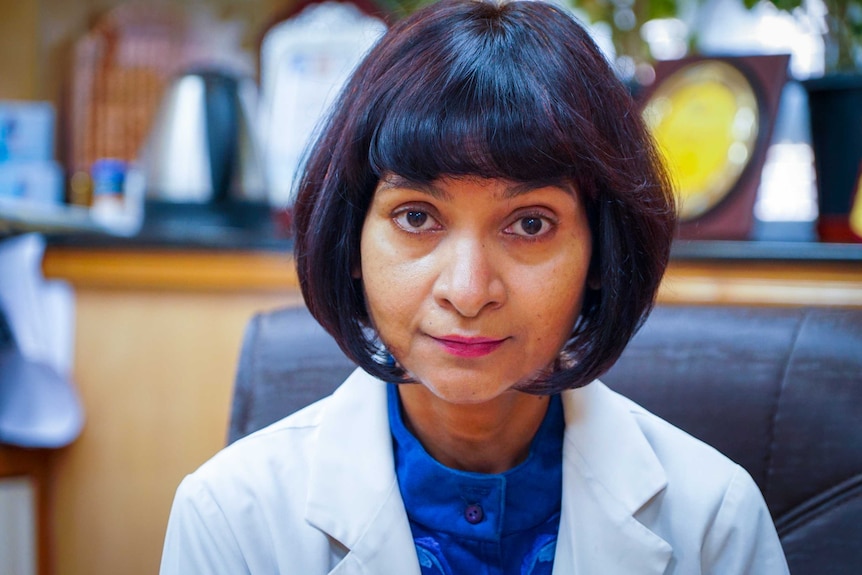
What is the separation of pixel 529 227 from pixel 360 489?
33cm

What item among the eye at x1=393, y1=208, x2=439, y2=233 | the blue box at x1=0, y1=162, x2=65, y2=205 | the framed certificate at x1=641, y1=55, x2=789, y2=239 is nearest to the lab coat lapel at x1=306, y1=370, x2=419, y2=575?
the eye at x1=393, y1=208, x2=439, y2=233

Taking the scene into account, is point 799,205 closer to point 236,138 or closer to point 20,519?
point 236,138

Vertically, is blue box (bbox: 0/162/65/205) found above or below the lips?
below

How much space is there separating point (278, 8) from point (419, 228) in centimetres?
148

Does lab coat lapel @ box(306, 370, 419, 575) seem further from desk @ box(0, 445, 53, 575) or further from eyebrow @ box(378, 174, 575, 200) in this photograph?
desk @ box(0, 445, 53, 575)

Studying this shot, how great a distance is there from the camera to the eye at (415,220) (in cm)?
89

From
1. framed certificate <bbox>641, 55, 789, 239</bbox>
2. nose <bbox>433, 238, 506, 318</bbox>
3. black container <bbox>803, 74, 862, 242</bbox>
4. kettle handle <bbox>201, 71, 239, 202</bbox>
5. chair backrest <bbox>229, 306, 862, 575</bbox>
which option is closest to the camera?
nose <bbox>433, 238, 506, 318</bbox>

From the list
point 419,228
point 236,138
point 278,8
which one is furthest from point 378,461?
point 278,8

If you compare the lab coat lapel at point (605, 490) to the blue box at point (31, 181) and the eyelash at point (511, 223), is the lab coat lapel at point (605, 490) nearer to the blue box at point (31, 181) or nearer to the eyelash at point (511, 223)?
the eyelash at point (511, 223)

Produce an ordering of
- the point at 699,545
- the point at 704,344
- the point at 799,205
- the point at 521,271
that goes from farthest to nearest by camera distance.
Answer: the point at 799,205
the point at 704,344
the point at 699,545
the point at 521,271

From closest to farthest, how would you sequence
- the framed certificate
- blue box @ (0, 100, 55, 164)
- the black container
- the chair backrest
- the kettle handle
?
the chair backrest → the black container → the framed certificate → the kettle handle → blue box @ (0, 100, 55, 164)

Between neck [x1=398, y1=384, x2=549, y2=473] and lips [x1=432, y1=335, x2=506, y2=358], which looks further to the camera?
neck [x1=398, y1=384, x2=549, y2=473]

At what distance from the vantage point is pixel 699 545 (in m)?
0.98

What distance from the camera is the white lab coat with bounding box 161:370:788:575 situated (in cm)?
95
